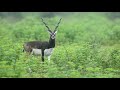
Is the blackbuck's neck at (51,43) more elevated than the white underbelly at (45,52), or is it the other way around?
the blackbuck's neck at (51,43)

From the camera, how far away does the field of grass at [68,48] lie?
26.7 feet

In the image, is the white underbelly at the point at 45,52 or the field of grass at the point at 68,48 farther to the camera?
the white underbelly at the point at 45,52

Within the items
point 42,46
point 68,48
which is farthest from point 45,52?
point 68,48

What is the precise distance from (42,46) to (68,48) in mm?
462

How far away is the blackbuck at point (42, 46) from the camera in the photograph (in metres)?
8.21

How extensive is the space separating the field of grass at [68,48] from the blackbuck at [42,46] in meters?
0.07

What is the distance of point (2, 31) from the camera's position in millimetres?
8266

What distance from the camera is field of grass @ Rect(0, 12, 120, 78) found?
8133 mm

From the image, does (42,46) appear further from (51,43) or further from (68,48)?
(68,48)

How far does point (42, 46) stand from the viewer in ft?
27.2

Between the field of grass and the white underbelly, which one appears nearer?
the field of grass

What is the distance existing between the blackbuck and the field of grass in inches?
2.8
